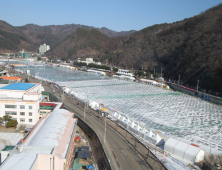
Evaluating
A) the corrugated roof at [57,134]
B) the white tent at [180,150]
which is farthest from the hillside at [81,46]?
the white tent at [180,150]

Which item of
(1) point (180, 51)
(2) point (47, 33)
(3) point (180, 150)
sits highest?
(2) point (47, 33)

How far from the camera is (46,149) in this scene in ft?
16.0

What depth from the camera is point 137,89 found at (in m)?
18.3

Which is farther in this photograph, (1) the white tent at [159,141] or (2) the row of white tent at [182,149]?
(1) the white tent at [159,141]

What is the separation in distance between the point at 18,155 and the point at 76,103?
26.8ft

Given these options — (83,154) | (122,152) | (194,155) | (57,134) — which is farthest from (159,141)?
(57,134)

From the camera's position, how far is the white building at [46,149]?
431 centimetres

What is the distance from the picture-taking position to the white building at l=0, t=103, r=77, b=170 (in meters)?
4.31

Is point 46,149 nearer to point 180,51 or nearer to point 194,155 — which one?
point 194,155

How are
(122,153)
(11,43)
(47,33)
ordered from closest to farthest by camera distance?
(122,153)
(11,43)
(47,33)

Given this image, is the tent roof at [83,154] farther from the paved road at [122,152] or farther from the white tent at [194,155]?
the white tent at [194,155]

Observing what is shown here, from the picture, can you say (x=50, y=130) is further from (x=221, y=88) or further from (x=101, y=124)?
(x=221, y=88)

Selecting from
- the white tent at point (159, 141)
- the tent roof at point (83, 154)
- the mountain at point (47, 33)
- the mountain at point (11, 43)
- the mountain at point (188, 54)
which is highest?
the mountain at point (47, 33)

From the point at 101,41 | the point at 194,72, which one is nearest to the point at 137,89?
the point at 194,72
